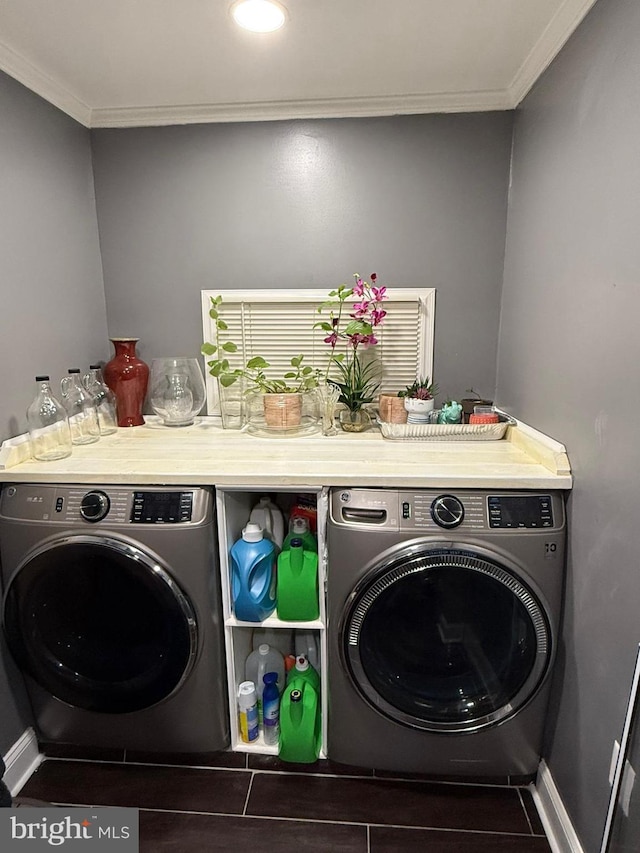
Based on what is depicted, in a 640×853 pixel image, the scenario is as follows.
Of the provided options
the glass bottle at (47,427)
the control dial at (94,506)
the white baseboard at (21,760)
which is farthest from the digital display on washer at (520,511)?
the white baseboard at (21,760)

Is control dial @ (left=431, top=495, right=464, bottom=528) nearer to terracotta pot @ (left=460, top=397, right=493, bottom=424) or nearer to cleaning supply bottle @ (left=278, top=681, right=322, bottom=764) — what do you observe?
terracotta pot @ (left=460, top=397, right=493, bottom=424)

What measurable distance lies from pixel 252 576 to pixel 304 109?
176cm

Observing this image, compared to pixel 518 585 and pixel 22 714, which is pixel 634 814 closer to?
pixel 518 585

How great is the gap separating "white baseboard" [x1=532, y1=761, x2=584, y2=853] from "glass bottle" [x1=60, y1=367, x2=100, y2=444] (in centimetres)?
190

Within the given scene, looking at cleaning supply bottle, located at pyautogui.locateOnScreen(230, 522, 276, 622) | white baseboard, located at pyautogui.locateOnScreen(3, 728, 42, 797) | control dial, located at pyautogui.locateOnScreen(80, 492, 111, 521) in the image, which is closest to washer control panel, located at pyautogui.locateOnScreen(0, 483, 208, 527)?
control dial, located at pyautogui.locateOnScreen(80, 492, 111, 521)

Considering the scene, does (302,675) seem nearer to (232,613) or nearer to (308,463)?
(232,613)

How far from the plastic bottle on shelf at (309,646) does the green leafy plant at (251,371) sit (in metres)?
0.94

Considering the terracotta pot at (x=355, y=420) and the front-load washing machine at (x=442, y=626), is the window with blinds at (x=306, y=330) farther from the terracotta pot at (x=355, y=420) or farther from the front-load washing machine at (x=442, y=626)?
the front-load washing machine at (x=442, y=626)

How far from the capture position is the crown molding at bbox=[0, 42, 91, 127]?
1447mm

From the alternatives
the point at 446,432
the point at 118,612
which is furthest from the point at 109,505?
the point at 446,432

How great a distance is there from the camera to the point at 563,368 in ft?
4.40

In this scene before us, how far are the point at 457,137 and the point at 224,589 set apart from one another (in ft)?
6.25

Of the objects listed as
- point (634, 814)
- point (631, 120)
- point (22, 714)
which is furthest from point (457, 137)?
point (22, 714)

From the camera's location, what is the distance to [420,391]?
1844mm
